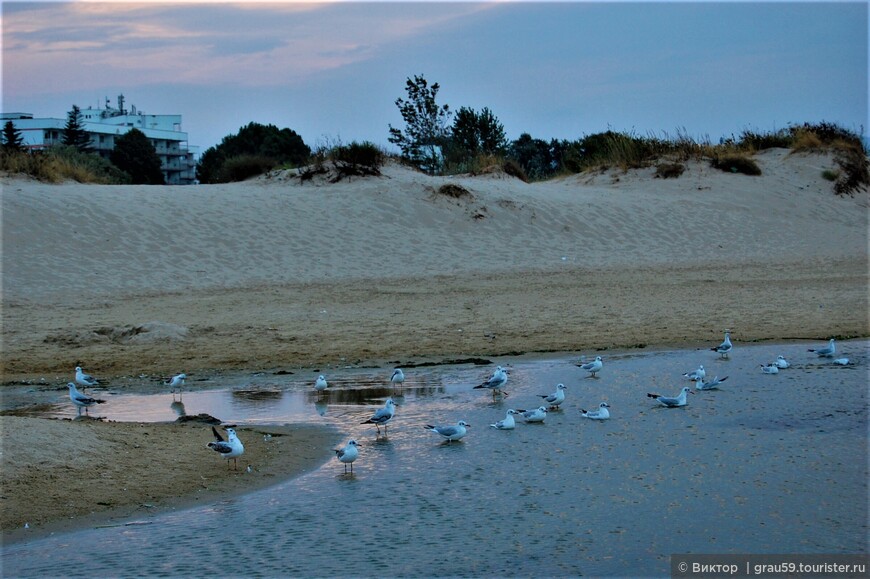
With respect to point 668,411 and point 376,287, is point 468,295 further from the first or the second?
point 668,411

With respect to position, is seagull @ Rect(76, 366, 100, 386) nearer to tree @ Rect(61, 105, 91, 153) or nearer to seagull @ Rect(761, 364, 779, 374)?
seagull @ Rect(761, 364, 779, 374)

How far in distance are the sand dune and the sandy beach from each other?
0.07 m

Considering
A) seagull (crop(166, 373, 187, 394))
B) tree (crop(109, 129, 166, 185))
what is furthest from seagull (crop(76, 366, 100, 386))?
tree (crop(109, 129, 166, 185))

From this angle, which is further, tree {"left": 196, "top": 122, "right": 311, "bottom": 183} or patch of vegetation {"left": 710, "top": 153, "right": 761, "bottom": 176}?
tree {"left": 196, "top": 122, "right": 311, "bottom": 183}

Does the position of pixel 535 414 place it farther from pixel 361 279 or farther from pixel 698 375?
pixel 361 279

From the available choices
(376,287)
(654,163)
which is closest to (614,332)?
(376,287)

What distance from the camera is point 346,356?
14.4m

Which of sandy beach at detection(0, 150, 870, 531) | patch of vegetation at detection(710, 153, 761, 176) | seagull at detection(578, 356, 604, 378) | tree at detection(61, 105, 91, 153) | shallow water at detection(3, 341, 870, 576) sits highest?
tree at detection(61, 105, 91, 153)

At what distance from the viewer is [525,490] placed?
8484 mm

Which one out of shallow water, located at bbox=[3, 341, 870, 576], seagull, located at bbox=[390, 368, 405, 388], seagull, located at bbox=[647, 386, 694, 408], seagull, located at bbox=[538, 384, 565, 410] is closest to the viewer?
shallow water, located at bbox=[3, 341, 870, 576]

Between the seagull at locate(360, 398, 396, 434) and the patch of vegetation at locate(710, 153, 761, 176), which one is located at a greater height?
the patch of vegetation at locate(710, 153, 761, 176)

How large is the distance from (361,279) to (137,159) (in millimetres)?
40649

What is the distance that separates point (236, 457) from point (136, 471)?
0.92 meters

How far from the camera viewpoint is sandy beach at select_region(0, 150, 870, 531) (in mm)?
12664
